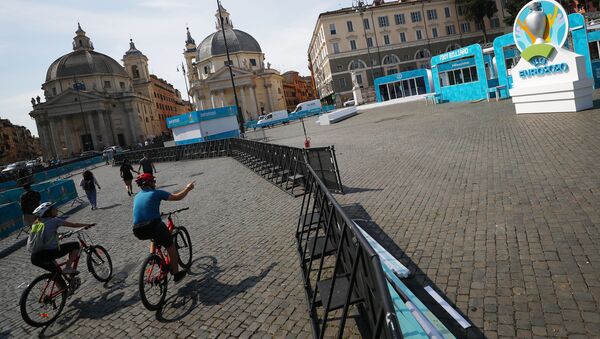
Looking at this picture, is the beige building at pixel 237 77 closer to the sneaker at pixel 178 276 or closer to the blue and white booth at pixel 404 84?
the blue and white booth at pixel 404 84

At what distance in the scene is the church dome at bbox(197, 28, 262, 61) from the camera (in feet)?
265

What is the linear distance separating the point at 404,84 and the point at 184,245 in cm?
4355

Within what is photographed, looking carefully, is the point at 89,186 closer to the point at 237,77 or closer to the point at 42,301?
the point at 42,301

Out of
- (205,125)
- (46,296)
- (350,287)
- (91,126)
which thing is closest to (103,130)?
(91,126)

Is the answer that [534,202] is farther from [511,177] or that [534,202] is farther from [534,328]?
[534,328]

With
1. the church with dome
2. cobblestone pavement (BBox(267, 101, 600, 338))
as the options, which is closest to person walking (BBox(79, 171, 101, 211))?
cobblestone pavement (BBox(267, 101, 600, 338))

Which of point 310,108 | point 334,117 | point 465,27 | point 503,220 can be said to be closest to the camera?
point 503,220

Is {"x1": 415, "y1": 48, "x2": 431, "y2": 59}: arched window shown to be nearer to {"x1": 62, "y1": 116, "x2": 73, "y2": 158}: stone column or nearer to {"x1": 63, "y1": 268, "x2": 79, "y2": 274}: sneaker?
{"x1": 63, "y1": 268, "x2": 79, "y2": 274}: sneaker

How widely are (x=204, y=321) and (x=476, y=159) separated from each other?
8523 millimetres

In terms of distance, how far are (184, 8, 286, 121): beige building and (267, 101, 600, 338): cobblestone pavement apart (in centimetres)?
6699

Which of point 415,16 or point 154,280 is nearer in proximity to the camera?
point 154,280

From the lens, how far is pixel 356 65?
2552 inches

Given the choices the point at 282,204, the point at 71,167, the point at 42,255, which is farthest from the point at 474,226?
the point at 71,167

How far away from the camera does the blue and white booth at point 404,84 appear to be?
147 feet
